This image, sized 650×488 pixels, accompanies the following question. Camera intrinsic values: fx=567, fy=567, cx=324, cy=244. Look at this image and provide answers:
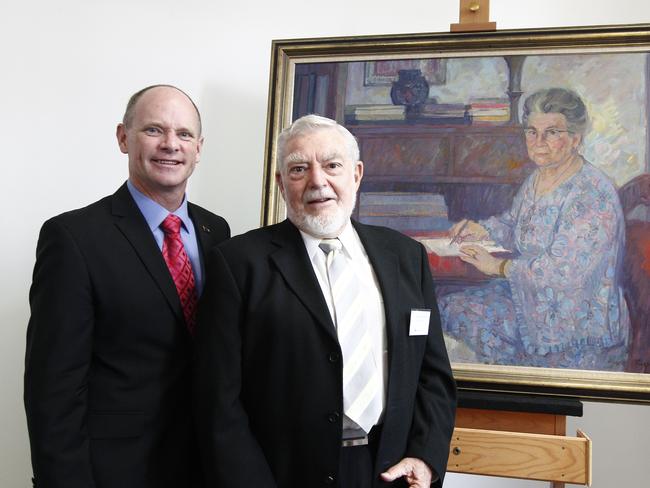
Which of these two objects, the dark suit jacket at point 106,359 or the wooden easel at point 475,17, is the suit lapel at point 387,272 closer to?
the dark suit jacket at point 106,359

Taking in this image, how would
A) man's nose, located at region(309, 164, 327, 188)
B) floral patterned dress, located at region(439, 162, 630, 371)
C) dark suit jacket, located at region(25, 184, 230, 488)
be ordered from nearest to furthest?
dark suit jacket, located at region(25, 184, 230, 488)
man's nose, located at region(309, 164, 327, 188)
floral patterned dress, located at region(439, 162, 630, 371)

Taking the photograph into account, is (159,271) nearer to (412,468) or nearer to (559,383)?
(412,468)

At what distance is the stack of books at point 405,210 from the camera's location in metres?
2.28

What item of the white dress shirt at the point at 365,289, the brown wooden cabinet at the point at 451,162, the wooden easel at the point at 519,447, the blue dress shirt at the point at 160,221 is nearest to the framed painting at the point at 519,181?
the brown wooden cabinet at the point at 451,162

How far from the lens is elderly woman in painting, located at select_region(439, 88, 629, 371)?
2.09 m

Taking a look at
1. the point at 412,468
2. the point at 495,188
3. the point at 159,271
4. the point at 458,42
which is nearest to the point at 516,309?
the point at 495,188

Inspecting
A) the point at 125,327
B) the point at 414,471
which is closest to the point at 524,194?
the point at 414,471

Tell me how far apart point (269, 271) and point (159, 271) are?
1.02 feet

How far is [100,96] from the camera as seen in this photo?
2.92 m

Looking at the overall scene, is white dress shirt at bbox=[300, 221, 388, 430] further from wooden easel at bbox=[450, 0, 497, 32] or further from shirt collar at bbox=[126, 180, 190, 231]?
wooden easel at bbox=[450, 0, 497, 32]

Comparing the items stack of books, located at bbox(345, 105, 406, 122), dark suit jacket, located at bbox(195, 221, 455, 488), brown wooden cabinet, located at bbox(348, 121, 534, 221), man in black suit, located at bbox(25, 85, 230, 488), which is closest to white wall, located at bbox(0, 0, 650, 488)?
stack of books, located at bbox(345, 105, 406, 122)

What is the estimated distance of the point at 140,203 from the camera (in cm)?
167

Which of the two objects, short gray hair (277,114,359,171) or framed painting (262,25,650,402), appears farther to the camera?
framed painting (262,25,650,402)

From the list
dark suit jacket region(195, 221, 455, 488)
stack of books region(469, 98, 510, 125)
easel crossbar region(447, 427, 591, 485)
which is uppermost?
stack of books region(469, 98, 510, 125)
